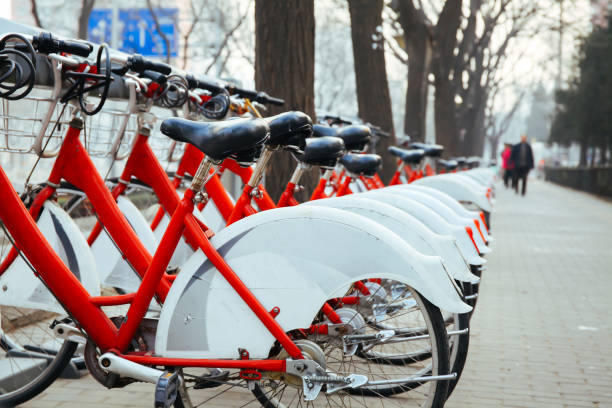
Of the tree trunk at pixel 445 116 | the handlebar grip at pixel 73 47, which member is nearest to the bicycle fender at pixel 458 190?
the handlebar grip at pixel 73 47

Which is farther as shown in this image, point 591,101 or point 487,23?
point 591,101

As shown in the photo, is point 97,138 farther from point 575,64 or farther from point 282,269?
point 575,64

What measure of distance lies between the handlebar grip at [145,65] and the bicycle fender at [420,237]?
0.93 meters

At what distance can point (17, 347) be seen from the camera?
4.00 meters

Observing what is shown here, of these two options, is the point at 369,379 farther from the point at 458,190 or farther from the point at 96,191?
the point at 458,190

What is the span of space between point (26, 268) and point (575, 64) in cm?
3782

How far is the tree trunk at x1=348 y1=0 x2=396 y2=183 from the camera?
12.0m

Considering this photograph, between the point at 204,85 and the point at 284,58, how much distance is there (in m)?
2.61

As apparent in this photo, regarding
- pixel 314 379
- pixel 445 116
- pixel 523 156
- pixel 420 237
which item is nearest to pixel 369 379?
pixel 314 379

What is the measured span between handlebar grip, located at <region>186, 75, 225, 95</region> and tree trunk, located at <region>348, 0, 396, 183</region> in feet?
25.8

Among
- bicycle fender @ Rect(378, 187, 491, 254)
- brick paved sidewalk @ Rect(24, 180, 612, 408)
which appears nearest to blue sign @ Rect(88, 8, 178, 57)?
brick paved sidewalk @ Rect(24, 180, 612, 408)

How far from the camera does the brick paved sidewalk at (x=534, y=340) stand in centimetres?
414

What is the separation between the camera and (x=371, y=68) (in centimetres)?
1202

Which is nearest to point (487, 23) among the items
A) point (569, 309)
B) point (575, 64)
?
point (575, 64)
